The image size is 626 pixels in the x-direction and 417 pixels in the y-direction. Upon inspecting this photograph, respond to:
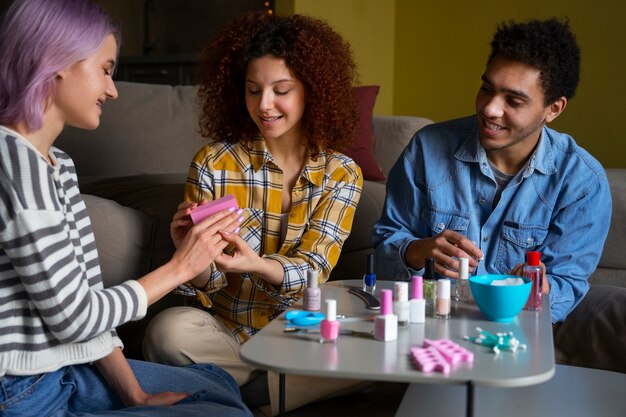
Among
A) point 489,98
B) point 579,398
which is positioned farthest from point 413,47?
point 579,398

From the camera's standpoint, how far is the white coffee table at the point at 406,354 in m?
1.08

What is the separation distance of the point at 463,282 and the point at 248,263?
0.48 m

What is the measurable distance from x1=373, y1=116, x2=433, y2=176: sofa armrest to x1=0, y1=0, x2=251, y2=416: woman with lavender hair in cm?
188

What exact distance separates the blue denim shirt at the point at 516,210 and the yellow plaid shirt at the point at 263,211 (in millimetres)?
139

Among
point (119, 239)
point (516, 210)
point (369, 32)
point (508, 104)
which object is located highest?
point (369, 32)

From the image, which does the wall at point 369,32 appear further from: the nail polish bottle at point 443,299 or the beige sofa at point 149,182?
the nail polish bottle at point 443,299

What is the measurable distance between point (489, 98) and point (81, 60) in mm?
958

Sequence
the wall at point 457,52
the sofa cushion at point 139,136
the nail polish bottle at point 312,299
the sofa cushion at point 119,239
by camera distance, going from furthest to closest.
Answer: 1. the wall at point 457,52
2. the sofa cushion at point 139,136
3. the sofa cushion at point 119,239
4. the nail polish bottle at point 312,299

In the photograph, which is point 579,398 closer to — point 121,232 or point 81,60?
point 81,60

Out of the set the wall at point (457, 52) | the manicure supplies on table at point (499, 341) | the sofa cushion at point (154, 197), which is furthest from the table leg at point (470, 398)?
the wall at point (457, 52)

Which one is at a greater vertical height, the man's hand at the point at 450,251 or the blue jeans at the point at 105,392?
the man's hand at the point at 450,251

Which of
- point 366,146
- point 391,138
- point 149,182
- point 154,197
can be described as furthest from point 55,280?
point 391,138

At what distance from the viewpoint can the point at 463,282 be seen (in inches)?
59.1

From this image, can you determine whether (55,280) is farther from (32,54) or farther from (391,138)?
(391,138)
